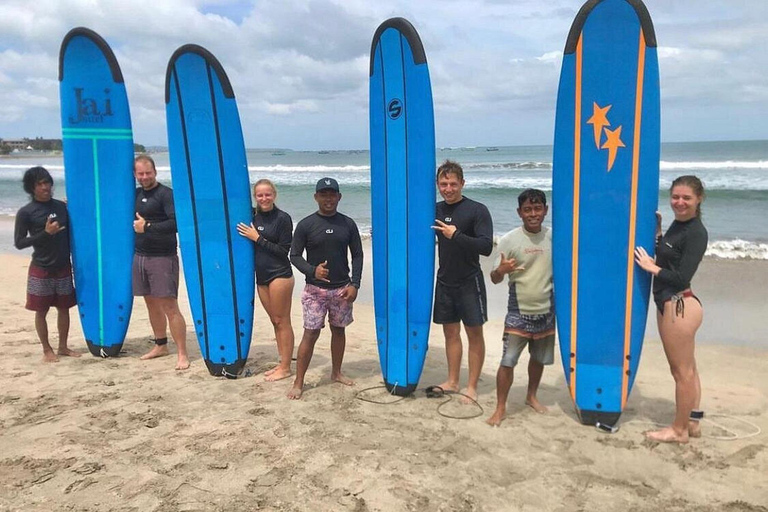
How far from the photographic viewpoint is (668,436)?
302cm

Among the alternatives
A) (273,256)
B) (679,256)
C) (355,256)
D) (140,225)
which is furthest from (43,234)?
(679,256)

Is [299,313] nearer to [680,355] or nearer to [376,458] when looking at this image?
[376,458]

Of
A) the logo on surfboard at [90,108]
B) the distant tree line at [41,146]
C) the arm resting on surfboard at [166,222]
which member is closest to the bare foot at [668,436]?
the arm resting on surfboard at [166,222]

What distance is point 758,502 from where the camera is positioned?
2.46 meters

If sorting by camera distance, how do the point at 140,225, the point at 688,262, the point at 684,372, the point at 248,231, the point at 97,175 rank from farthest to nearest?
the point at 97,175, the point at 140,225, the point at 248,231, the point at 684,372, the point at 688,262

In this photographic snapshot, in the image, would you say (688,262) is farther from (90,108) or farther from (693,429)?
(90,108)

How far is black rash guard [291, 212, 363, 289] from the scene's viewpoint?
3.54 meters

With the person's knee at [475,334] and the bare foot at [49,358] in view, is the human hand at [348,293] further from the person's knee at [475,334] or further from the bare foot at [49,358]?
the bare foot at [49,358]

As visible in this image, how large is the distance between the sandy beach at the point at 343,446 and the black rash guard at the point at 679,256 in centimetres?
83

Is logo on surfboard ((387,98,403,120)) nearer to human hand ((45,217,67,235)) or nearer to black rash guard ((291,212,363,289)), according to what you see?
black rash guard ((291,212,363,289))

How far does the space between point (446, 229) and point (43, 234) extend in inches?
118

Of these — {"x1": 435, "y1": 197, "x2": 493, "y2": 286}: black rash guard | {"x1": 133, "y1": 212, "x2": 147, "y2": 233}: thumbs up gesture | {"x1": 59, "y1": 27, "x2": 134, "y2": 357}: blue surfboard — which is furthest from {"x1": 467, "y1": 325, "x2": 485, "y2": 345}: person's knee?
{"x1": 59, "y1": 27, "x2": 134, "y2": 357}: blue surfboard

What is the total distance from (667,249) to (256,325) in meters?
3.80

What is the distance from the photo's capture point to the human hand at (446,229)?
3363mm
